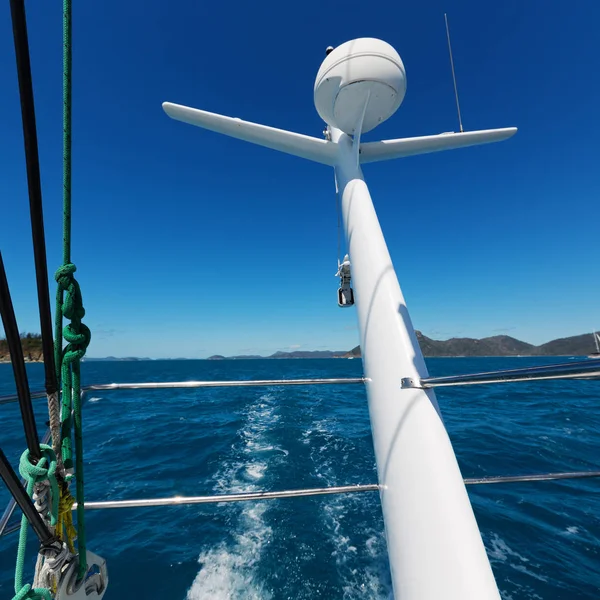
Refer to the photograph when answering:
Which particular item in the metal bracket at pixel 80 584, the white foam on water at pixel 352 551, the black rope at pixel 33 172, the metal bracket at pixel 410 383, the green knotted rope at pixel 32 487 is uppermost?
the black rope at pixel 33 172

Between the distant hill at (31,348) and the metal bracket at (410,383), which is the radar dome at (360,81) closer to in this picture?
the metal bracket at (410,383)

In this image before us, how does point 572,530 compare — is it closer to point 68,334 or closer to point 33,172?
point 68,334

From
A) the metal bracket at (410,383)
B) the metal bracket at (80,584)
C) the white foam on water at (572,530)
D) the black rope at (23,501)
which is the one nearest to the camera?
the black rope at (23,501)

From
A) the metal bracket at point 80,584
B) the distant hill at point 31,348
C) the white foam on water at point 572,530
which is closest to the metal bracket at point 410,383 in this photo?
the metal bracket at point 80,584

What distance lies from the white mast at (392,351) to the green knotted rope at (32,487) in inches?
54.3

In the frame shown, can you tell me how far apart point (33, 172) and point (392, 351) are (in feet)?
5.91

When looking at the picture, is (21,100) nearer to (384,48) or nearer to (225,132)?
(225,132)

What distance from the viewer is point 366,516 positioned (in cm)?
452

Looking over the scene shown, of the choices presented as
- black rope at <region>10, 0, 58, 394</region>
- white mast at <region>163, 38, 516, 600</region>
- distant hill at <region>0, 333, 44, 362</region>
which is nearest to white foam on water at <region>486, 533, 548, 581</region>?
white mast at <region>163, 38, 516, 600</region>

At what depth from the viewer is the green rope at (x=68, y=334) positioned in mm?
1181

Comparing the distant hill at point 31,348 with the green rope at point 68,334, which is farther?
the distant hill at point 31,348

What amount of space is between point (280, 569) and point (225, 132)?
4.82 m

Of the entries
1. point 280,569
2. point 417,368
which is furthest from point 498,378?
point 280,569

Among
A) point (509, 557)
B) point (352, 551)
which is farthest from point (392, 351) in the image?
point (509, 557)
